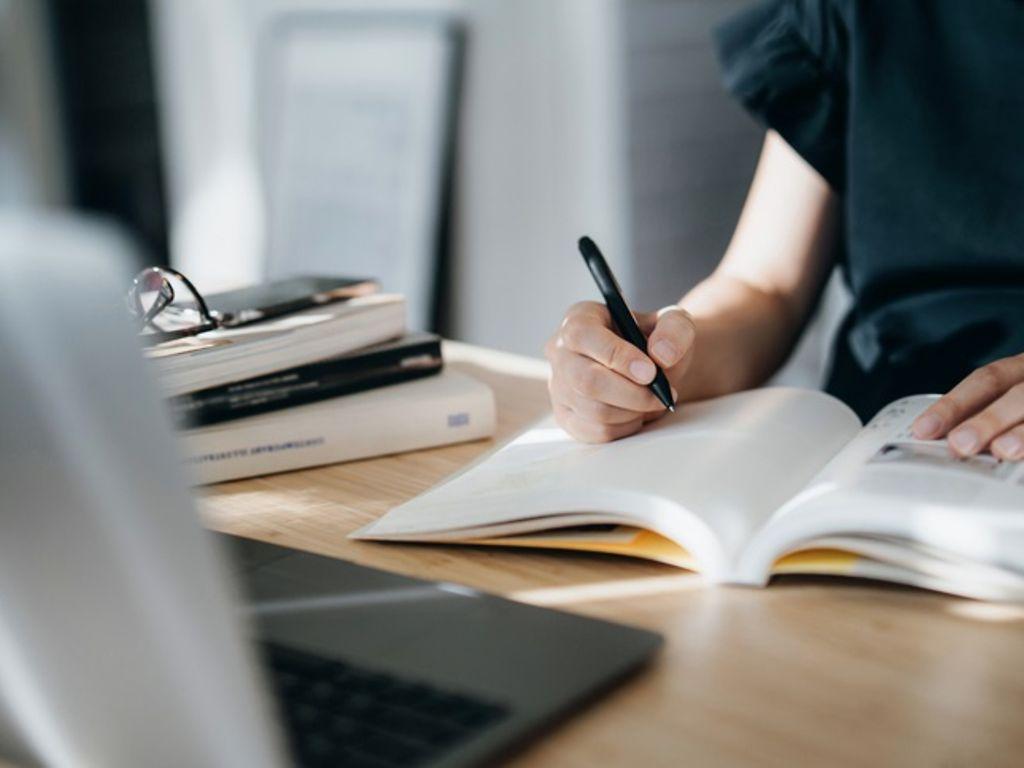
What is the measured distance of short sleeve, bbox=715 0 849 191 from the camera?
3.97 ft

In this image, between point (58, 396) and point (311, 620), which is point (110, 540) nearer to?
point (58, 396)

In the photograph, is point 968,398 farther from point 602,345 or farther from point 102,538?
point 102,538

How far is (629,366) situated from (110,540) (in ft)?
1.79

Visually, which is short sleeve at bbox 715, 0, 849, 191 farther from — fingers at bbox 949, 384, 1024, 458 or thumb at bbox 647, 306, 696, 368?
fingers at bbox 949, 384, 1024, 458

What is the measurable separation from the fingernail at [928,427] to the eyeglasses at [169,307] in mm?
483

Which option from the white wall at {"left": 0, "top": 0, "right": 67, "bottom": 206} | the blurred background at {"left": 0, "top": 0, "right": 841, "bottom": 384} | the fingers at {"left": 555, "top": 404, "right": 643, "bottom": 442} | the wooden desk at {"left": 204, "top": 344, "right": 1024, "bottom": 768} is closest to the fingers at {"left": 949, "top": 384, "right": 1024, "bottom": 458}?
the wooden desk at {"left": 204, "top": 344, "right": 1024, "bottom": 768}

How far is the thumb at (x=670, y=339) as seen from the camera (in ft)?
2.89

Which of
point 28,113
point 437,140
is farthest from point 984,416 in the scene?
point 28,113

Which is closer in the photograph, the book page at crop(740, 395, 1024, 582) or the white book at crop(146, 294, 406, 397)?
the book page at crop(740, 395, 1024, 582)

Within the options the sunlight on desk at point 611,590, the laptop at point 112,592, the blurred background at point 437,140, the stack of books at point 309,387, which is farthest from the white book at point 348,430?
the blurred background at point 437,140

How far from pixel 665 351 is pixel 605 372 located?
0.04 m

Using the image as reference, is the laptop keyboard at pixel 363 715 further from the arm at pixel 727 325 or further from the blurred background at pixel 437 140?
the blurred background at pixel 437 140

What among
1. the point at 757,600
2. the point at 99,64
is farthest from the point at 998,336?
the point at 99,64

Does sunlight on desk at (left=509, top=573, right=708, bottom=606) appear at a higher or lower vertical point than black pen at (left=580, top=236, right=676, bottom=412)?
lower
